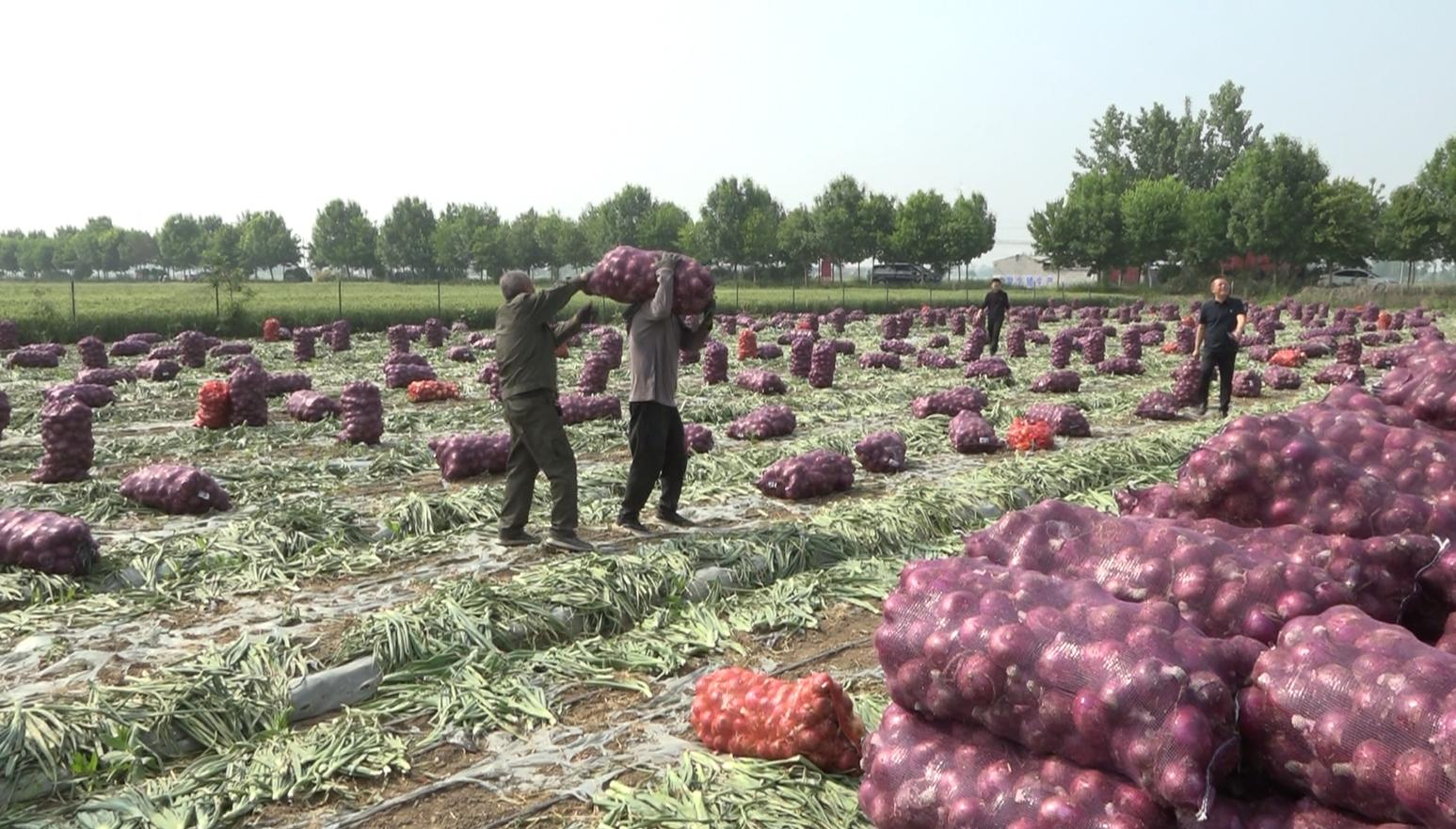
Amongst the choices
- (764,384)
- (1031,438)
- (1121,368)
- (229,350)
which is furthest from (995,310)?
(229,350)

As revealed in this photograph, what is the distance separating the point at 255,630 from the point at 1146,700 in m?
5.00

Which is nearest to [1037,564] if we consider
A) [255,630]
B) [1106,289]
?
[255,630]

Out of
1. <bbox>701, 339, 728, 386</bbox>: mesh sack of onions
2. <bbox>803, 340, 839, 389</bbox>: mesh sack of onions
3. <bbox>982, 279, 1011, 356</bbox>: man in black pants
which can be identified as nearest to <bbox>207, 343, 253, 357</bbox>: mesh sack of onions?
<bbox>701, 339, 728, 386</bbox>: mesh sack of onions

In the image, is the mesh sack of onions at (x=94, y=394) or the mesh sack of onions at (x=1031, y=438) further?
the mesh sack of onions at (x=94, y=394)

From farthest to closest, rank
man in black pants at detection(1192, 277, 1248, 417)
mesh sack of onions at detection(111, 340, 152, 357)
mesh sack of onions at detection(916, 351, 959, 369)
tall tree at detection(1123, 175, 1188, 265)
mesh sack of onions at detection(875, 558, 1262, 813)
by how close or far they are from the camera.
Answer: tall tree at detection(1123, 175, 1188, 265) < mesh sack of onions at detection(111, 340, 152, 357) < mesh sack of onions at detection(916, 351, 959, 369) < man in black pants at detection(1192, 277, 1248, 417) < mesh sack of onions at detection(875, 558, 1262, 813)

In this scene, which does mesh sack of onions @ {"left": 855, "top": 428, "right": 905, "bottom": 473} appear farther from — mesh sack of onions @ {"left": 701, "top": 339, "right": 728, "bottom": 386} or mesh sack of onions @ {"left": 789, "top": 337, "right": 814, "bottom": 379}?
mesh sack of onions @ {"left": 789, "top": 337, "right": 814, "bottom": 379}

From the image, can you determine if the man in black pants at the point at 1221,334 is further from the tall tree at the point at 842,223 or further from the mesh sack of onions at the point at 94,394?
the tall tree at the point at 842,223

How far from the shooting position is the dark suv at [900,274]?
77250mm

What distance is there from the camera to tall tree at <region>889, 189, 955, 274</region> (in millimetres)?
83688

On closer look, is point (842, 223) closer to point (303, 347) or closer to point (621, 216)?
point (621, 216)

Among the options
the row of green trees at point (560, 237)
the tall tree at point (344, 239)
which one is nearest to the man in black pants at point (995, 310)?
the row of green trees at point (560, 237)

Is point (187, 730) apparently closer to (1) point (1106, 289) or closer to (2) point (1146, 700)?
(2) point (1146, 700)

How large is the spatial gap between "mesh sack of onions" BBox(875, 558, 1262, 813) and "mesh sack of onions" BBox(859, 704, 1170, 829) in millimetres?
51

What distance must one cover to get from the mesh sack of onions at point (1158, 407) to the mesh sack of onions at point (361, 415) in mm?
10253
